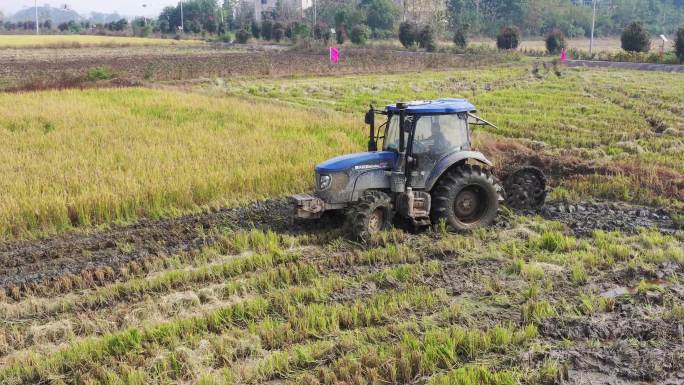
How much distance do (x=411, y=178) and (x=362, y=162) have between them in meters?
0.68

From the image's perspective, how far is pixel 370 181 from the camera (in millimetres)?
8234

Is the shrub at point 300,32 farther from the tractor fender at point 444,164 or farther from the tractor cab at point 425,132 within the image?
the tractor fender at point 444,164

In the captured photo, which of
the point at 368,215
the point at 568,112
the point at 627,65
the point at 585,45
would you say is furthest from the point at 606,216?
the point at 585,45

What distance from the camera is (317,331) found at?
5.76 metres

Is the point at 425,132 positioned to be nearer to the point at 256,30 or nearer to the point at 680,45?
the point at 680,45

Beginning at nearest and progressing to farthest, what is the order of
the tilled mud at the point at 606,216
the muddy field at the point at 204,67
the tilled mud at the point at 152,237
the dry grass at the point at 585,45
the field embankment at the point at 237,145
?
the tilled mud at the point at 152,237, the tilled mud at the point at 606,216, the field embankment at the point at 237,145, the muddy field at the point at 204,67, the dry grass at the point at 585,45

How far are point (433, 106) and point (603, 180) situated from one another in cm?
449

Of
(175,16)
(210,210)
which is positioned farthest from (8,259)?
(175,16)

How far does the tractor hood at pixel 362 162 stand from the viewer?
8078 mm

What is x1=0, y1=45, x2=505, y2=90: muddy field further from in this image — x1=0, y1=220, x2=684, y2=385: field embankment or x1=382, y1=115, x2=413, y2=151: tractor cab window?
x1=0, y1=220, x2=684, y2=385: field embankment

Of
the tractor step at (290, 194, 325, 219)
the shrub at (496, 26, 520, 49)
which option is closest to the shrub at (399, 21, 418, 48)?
the shrub at (496, 26, 520, 49)

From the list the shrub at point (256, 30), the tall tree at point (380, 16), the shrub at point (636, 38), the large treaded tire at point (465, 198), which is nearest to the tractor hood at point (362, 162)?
the large treaded tire at point (465, 198)

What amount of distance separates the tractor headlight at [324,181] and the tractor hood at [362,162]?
0.08 meters

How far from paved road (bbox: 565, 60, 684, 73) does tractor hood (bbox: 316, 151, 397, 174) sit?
32903mm
